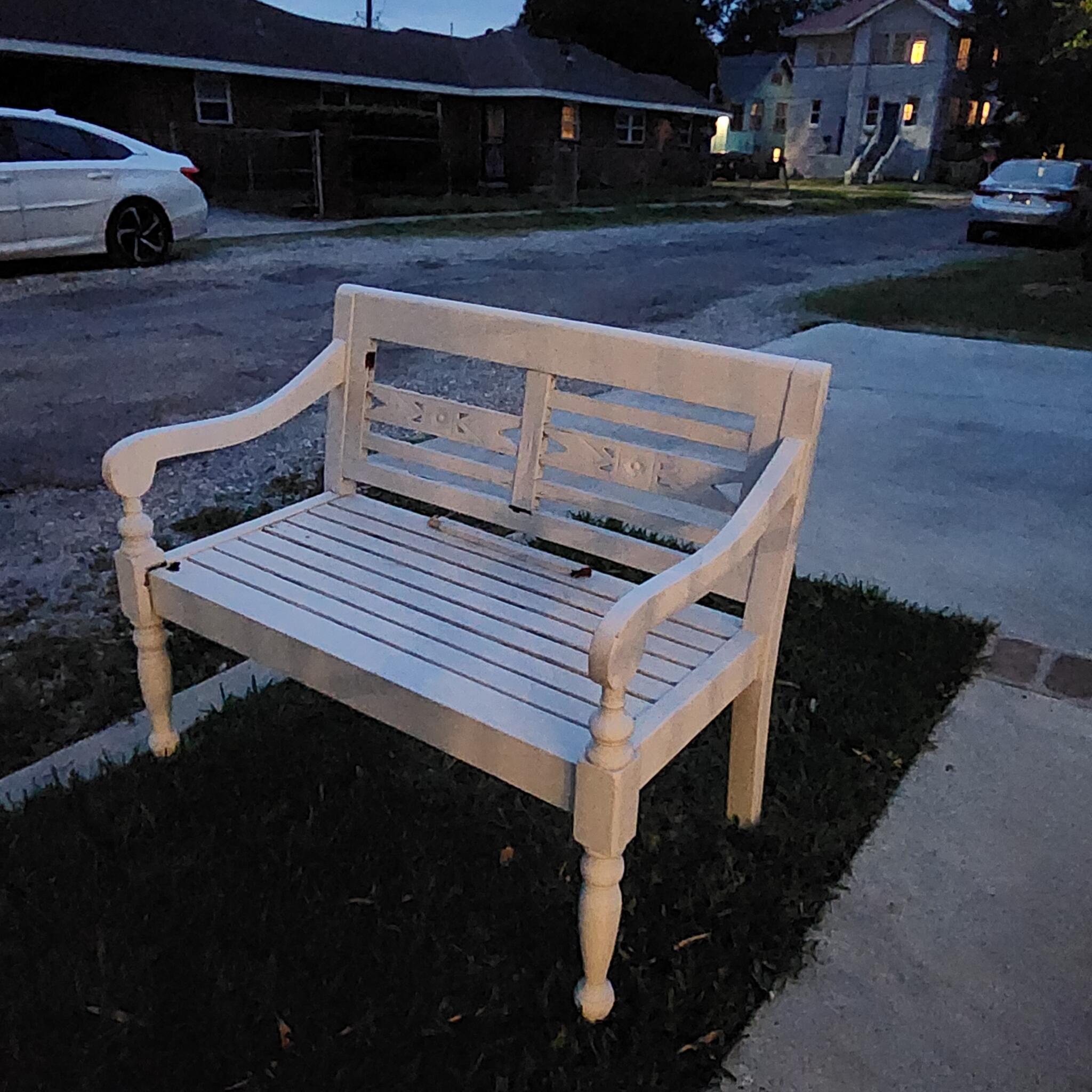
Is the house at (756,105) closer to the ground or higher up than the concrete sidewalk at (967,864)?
higher up

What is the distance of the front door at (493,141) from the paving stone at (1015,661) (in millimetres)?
26417

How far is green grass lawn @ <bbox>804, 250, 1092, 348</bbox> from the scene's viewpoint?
9.21 meters

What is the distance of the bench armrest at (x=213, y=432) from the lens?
245 cm

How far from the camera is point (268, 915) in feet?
7.32

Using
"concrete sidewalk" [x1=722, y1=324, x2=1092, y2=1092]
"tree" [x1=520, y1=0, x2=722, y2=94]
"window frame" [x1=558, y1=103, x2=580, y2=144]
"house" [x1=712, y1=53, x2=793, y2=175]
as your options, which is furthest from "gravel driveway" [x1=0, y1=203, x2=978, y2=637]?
"house" [x1=712, y1=53, x2=793, y2=175]

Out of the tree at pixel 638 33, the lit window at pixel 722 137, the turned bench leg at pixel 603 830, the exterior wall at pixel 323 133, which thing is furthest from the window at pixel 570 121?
the turned bench leg at pixel 603 830

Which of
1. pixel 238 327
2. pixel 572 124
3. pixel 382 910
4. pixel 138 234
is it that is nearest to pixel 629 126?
pixel 572 124

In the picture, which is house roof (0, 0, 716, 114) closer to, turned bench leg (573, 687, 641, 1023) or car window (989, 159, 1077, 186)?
car window (989, 159, 1077, 186)

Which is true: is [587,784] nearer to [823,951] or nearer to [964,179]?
[823,951]

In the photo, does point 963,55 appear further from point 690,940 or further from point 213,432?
point 690,940

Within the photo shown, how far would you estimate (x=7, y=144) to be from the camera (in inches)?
406

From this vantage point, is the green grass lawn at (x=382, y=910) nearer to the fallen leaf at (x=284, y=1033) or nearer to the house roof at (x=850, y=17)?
the fallen leaf at (x=284, y=1033)

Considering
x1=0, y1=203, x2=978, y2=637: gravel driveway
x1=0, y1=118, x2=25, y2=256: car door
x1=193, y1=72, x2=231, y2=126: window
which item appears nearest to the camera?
x1=0, y1=203, x2=978, y2=637: gravel driveway

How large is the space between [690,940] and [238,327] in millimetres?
7306
